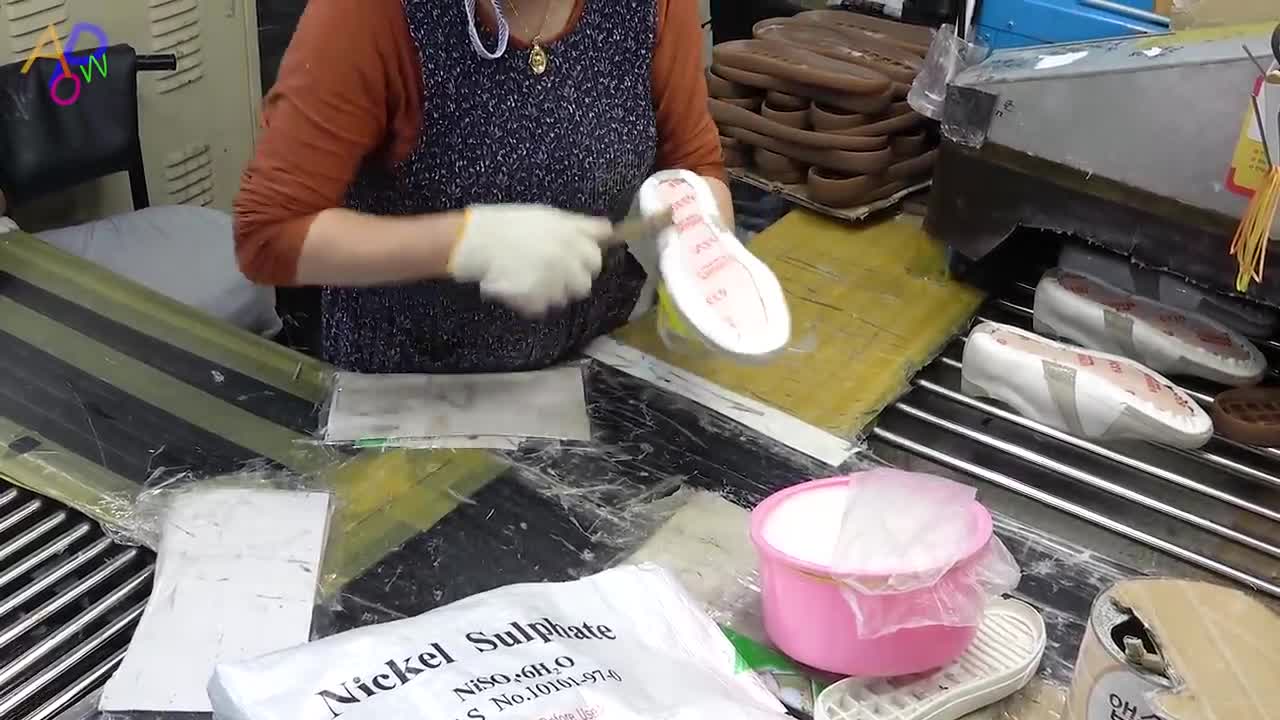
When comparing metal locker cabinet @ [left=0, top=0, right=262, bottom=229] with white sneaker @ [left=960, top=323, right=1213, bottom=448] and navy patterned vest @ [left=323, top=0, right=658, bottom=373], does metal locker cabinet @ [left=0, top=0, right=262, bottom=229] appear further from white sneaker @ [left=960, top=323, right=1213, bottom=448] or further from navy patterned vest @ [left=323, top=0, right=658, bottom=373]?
white sneaker @ [left=960, top=323, right=1213, bottom=448]

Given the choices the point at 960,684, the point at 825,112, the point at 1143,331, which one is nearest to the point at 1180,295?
the point at 1143,331

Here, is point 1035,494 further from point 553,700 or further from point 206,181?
point 206,181

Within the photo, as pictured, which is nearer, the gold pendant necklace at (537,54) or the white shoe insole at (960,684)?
the white shoe insole at (960,684)

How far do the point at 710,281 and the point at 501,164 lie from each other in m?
0.23

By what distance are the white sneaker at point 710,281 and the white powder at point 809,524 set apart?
149 mm

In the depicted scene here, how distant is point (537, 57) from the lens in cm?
106

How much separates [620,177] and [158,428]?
1.68ft

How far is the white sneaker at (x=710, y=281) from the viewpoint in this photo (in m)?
1.00

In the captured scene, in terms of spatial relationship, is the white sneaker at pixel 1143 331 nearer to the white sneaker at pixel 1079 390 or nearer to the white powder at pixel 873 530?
the white sneaker at pixel 1079 390

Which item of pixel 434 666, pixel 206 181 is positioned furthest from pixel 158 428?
pixel 206 181

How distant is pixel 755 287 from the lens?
3.47 feet

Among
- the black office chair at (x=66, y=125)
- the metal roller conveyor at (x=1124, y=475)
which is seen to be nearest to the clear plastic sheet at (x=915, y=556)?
the metal roller conveyor at (x=1124, y=475)

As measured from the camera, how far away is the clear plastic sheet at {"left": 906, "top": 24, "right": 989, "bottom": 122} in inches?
55.2

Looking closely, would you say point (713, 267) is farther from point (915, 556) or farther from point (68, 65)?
point (68, 65)
